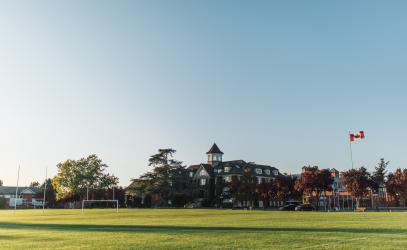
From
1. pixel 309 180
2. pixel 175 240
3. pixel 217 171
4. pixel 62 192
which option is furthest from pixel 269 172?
pixel 175 240

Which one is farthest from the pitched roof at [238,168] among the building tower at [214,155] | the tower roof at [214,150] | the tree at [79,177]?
the tree at [79,177]

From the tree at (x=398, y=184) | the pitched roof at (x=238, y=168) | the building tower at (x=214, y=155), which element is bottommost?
the tree at (x=398, y=184)

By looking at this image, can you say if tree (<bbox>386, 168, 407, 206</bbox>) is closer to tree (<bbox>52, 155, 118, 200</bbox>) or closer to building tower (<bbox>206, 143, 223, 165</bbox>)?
building tower (<bbox>206, 143, 223, 165</bbox>)

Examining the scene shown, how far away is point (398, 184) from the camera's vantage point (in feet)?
219

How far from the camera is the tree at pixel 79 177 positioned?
343 ft

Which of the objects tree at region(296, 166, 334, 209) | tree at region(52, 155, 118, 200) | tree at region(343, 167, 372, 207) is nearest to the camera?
tree at region(343, 167, 372, 207)

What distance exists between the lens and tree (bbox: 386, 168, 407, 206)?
217 feet

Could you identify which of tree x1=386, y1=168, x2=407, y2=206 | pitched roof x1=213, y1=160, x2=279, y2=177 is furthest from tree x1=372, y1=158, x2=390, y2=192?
pitched roof x1=213, y1=160, x2=279, y2=177

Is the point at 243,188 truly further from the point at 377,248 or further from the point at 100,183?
the point at 377,248

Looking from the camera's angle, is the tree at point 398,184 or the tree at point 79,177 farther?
the tree at point 79,177

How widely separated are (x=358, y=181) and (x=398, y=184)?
24.9ft

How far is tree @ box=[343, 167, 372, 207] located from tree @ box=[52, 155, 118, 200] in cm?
6580

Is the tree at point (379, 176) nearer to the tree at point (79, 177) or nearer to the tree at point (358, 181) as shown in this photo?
the tree at point (358, 181)

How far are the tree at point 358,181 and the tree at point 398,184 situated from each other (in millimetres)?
5012
